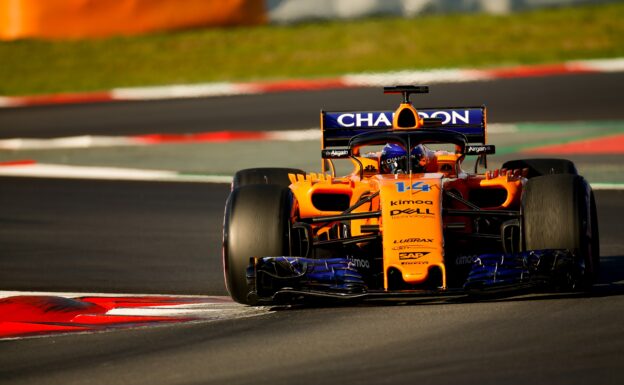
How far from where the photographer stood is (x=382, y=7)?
2839 cm

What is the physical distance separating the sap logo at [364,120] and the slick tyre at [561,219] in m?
2.01

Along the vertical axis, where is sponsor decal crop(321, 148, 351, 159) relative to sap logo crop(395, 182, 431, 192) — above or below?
above

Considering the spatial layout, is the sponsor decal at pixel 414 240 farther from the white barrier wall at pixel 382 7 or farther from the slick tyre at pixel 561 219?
the white barrier wall at pixel 382 7

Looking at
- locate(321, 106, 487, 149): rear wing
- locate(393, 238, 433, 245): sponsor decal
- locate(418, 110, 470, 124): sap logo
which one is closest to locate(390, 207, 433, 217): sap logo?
locate(393, 238, 433, 245): sponsor decal

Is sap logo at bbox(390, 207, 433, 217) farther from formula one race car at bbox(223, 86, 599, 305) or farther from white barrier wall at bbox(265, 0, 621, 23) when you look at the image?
white barrier wall at bbox(265, 0, 621, 23)

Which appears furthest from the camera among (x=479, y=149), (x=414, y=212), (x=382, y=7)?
(x=382, y=7)

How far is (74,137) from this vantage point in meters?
19.9

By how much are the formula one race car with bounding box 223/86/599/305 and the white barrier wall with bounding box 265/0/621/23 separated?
18192 mm

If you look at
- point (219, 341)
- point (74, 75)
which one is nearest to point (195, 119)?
point (74, 75)

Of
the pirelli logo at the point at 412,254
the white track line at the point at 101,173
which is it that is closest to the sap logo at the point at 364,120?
the pirelli logo at the point at 412,254

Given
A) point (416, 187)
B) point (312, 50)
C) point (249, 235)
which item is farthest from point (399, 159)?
point (312, 50)

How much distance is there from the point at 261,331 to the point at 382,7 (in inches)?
817

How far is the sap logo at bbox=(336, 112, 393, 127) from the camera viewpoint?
10.8 m

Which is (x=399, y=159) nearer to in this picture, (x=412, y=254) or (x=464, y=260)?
(x=464, y=260)
